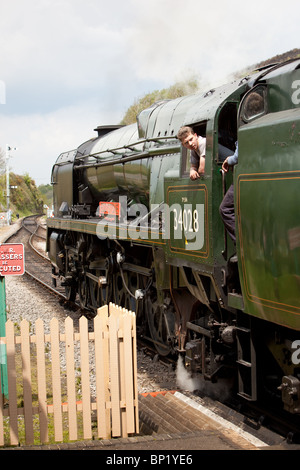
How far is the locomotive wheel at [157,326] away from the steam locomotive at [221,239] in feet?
0.07

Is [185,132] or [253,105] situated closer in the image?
[253,105]

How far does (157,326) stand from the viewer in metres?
8.30

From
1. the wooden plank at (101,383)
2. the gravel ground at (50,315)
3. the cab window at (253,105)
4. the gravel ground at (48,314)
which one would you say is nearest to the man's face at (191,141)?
the cab window at (253,105)

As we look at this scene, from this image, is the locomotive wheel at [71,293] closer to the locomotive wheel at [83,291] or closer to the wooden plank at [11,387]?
the locomotive wheel at [83,291]

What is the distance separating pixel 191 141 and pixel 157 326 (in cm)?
336

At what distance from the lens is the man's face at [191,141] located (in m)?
5.77

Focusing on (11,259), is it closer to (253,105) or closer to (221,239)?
(221,239)

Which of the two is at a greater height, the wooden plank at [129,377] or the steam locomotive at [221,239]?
the steam locomotive at [221,239]

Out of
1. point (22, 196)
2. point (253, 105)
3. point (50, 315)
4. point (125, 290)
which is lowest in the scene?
point (50, 315)

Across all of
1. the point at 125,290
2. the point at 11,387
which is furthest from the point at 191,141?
the point at 125,290

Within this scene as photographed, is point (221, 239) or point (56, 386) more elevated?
point (221, 239)

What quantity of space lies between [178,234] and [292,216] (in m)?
2.22
